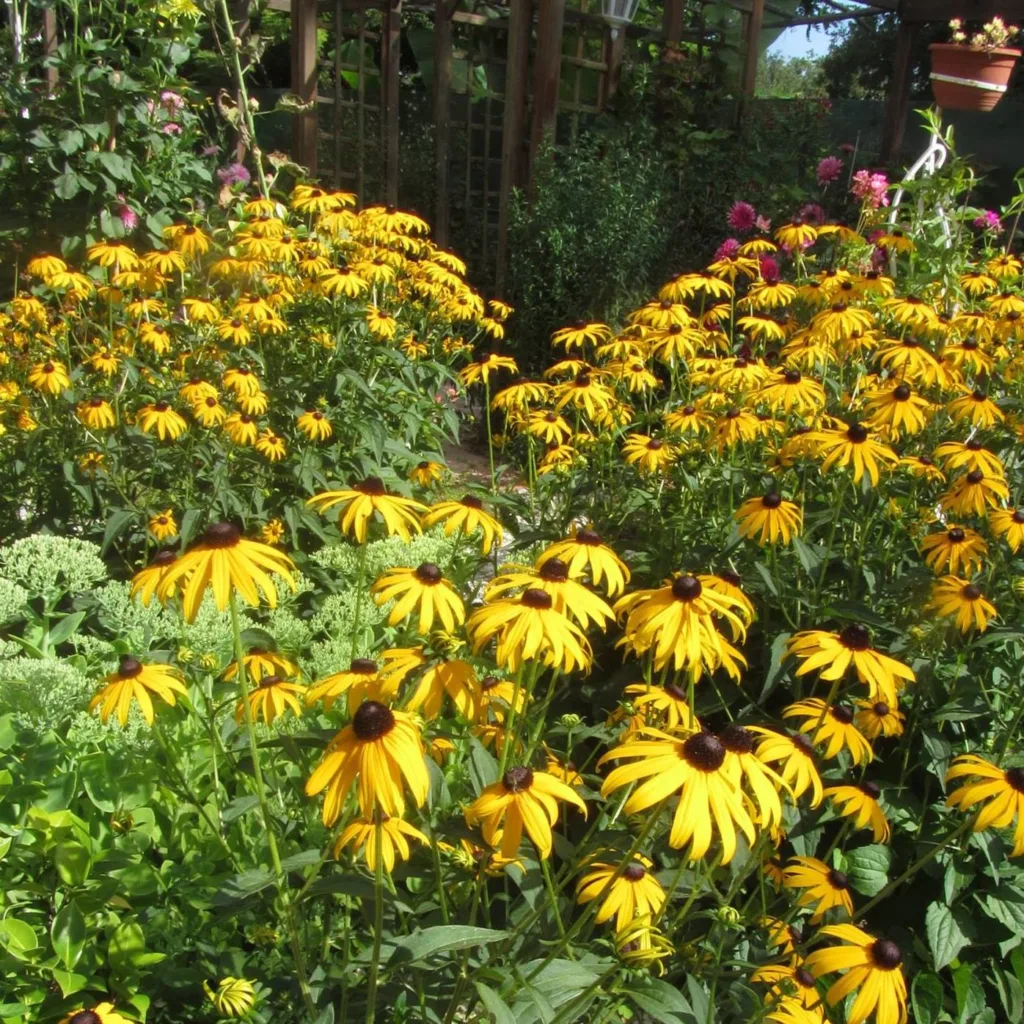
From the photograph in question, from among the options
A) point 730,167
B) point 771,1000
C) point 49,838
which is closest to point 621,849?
point 771,1000

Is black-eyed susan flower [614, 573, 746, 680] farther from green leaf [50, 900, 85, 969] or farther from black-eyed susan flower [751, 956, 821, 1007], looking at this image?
green leaf [50, 900, 85, 969]

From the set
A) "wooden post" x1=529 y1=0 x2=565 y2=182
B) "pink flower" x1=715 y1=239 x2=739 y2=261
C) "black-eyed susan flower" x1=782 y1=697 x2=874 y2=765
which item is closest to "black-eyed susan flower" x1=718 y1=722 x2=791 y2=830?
"black-eyed susan flower" x1=782 y1=697 x2=874 y2=765

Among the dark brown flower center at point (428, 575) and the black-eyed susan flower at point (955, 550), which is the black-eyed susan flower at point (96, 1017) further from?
the black-eyed susan flower at point (955, 550)

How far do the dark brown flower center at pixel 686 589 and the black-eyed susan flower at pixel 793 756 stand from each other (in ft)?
0.56

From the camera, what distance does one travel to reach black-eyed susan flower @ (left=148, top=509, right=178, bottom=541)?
2.52 meters

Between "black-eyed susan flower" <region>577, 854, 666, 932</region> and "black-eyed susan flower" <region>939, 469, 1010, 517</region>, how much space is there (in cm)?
105

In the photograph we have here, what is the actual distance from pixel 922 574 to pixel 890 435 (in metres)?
0.37

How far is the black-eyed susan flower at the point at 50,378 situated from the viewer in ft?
8.96

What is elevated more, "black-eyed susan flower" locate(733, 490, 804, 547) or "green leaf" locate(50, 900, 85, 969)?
"black-eyed susan flower" locate(733, 490, 804, 547)

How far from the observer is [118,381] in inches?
130

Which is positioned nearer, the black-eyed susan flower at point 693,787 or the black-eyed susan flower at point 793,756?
the black-eyed susan flower at point 693,787

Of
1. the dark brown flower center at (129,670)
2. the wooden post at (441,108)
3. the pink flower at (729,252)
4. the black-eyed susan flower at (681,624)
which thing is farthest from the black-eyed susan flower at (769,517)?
the wooden post at (441,108)

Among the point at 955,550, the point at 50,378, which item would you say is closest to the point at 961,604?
the point at 955,550

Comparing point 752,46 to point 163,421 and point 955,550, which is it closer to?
point 163,421
